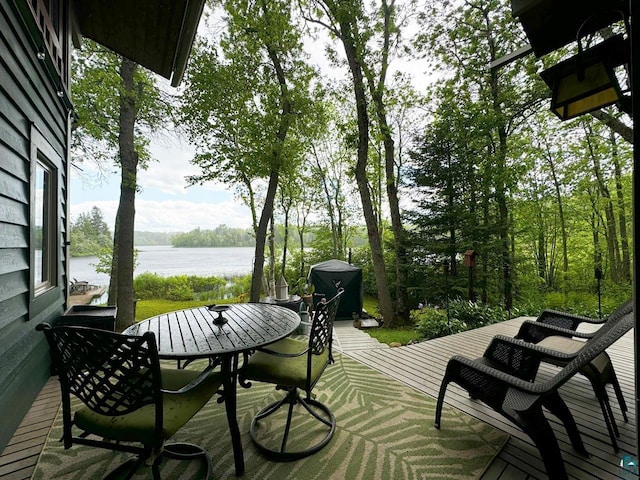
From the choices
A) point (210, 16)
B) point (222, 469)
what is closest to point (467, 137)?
point (210, 16)

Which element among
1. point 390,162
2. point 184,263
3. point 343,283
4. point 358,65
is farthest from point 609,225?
Result: point 184,263

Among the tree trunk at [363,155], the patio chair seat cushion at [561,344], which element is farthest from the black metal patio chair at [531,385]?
the tree trunk at [363,155]

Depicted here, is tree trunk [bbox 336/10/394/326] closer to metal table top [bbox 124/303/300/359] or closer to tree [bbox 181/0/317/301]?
tree [bbox 181/0/317/301]

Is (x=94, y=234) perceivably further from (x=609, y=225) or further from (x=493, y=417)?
(x=609, y=225)

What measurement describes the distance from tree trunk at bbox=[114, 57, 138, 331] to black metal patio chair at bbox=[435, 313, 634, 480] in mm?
5345

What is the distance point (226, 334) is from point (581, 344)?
295cm

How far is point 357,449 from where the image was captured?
188 cm

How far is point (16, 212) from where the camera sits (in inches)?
81.0

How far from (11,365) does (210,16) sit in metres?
7.68

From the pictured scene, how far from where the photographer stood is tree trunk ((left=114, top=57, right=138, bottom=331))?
5074 millimetres

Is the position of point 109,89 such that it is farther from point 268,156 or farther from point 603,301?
point 603,301

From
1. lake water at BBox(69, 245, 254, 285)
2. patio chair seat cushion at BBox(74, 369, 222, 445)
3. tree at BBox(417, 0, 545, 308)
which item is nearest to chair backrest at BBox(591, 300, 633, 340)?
patio chair seat cushion at BBox(74, 369, 222, 445)

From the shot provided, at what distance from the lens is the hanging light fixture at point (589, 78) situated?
1746 mm

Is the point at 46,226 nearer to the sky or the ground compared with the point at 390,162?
nearer to the ground
